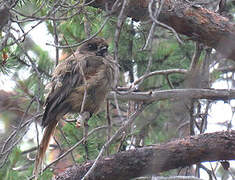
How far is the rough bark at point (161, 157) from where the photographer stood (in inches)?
163

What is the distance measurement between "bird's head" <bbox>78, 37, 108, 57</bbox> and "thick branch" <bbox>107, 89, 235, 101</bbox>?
96 centimetres

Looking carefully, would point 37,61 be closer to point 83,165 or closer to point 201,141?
point 83,165

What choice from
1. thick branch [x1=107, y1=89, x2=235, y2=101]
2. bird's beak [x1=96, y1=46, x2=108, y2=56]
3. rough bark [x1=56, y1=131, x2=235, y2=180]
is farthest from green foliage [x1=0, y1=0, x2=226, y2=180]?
rough bark [x1=56, y1=131, x2=235, y2=180]

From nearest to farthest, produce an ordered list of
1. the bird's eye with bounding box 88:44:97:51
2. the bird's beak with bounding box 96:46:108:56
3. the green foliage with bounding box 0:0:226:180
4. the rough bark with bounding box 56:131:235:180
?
the rough bark with bounding box 56:131:235:180 → the green foliage with bounding box 0:0:226:180 → the bird's beak with bounding box 96:46:108:56 → the bird's eye with bounding box 88:44:97:51

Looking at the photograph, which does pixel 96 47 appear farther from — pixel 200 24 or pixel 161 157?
pixel 161 157

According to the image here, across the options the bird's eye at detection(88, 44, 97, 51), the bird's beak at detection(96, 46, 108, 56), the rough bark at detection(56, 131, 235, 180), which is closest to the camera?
the rough bark at detection(56, 131, 235, 180)

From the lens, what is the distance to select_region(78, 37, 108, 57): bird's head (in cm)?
537

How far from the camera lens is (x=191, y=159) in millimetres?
4180

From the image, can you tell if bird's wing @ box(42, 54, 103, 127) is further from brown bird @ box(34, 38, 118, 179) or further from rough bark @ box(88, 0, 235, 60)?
rough bark @ box(88, 0, 235, 60)

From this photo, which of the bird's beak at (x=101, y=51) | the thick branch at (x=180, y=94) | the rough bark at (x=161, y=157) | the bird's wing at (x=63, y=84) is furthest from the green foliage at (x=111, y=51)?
the rough bark at (x=161, y=157)

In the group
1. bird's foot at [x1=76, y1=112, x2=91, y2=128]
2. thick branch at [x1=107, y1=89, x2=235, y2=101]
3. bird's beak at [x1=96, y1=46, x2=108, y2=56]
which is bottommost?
bird's foot at [x1=76, y1=112, x2=91, y2=128]

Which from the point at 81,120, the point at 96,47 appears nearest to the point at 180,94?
the point at 81,120

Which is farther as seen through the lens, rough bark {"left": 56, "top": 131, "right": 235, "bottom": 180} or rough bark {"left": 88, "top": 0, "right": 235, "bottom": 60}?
rough bark {"left": 88, "top": 0, "right": 235, "bottom": 60}

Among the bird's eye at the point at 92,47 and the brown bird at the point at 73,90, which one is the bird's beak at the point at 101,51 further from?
the brown bird at the point at 73,90
